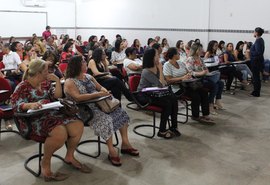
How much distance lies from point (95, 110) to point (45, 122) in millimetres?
558

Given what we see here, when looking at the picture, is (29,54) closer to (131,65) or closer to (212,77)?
(131,65)

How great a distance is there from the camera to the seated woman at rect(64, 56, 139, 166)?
118 inches

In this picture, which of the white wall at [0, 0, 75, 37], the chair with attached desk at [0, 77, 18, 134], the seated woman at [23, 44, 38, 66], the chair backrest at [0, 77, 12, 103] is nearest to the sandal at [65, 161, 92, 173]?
the chair with attached desk at [0, 77, 18, 134]

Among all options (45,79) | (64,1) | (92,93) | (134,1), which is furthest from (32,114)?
(64,1)

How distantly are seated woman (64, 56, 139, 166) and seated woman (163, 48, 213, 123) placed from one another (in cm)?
126

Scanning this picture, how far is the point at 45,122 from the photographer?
2.69 meters

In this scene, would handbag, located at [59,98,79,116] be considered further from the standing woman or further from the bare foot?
the standing woman

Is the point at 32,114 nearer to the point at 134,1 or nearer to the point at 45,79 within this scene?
the point at 45,79

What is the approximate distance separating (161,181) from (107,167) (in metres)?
0.57

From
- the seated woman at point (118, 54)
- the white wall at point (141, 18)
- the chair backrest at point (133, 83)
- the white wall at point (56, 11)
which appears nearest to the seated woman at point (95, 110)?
the chair backrest at point (133, 83)

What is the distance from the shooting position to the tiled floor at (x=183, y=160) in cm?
278

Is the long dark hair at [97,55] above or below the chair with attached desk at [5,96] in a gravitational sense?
above

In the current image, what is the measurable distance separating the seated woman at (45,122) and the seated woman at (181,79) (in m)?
1.80

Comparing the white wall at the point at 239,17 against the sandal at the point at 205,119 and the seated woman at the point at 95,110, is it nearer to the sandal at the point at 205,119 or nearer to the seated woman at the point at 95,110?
the sandal at the point at 205,119
